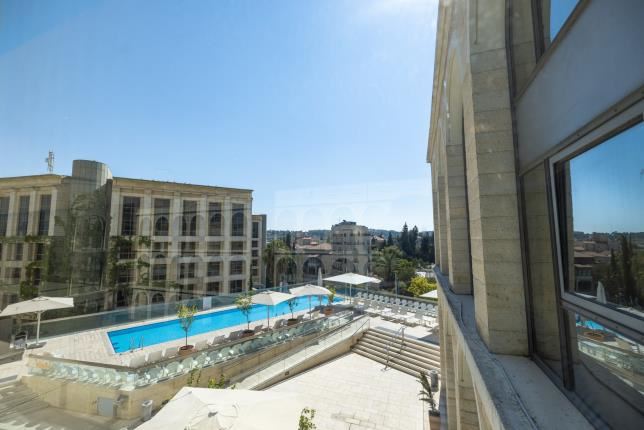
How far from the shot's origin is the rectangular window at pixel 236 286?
23.1m

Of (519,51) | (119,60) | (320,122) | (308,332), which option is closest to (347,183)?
(320,122)

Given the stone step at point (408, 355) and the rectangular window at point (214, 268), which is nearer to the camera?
the stone step at point (408, 355)

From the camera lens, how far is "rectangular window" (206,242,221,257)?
73.2 feet

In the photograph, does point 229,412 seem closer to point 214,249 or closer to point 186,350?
point 186,350

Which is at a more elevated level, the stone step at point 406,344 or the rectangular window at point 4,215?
the rectangular window at point 4,215

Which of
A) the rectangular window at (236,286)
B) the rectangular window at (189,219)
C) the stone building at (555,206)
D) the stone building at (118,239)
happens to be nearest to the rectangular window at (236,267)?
the stone building at (118,239)

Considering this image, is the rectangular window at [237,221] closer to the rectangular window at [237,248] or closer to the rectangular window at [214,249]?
the rectangular window at [237,248]

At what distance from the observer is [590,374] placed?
168cm

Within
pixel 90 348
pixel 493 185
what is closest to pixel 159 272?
pixel 90 348

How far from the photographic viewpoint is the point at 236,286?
23375 millimetres

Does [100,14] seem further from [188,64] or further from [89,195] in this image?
[89,195]

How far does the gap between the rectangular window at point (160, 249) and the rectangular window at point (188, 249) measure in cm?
113

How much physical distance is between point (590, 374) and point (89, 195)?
827 inches

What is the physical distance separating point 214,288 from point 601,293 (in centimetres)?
2394
